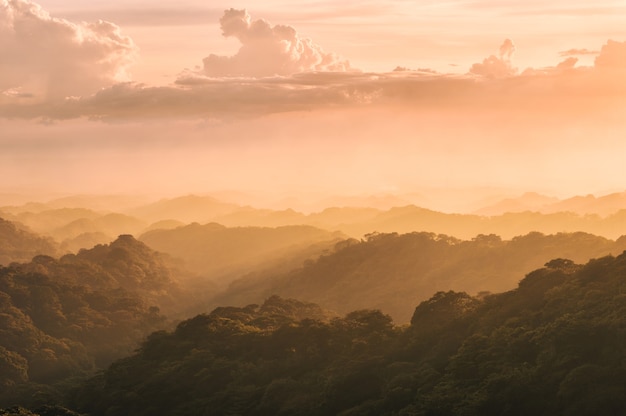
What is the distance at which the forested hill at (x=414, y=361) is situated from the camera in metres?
79.9

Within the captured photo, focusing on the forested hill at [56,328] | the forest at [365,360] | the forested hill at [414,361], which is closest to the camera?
the forested hill at [414,361]

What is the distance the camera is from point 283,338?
374ft

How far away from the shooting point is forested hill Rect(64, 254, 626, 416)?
79.9 m

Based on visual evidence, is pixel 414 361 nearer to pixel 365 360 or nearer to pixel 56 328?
pixel 365 360

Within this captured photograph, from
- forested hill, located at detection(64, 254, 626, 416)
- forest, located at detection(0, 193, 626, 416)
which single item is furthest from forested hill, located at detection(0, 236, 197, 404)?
forested hill, located at detection(64, 254, 626, 416)

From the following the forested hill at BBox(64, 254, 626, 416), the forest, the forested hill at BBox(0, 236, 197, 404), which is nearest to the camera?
the forested hill at BBox(64, 254, 626, 416)

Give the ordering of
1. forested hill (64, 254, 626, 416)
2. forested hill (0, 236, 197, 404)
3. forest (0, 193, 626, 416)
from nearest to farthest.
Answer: forested hill (64, 254, 626, 416) → forest (0, 193, 626, 416) → forested hill (0, 236, 197, 404)

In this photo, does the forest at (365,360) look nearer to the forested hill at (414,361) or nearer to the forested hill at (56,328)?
the forested hill at (414,361)

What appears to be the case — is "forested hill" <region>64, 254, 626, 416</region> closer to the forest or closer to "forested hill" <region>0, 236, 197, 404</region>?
the forest

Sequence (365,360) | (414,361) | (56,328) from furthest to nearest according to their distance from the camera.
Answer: (56,328)
(414,361)
(365,360)

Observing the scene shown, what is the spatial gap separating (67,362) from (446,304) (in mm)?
69688

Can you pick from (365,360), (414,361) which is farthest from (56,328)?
(414,361)

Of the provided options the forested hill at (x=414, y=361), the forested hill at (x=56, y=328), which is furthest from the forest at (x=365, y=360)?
the forested hill at (x=56, y=328)

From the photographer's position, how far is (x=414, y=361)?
329ft
